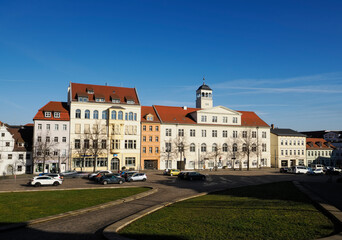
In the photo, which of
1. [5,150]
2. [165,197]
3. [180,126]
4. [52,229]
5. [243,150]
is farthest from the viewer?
[243,150]

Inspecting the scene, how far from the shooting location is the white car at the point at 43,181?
38.8 metres

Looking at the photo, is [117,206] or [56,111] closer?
[117,206]

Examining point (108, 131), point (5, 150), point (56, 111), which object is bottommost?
point (5, 150)

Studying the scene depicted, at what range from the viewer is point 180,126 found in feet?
235

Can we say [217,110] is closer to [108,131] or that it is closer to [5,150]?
[108,131]

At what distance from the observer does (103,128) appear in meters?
63.5

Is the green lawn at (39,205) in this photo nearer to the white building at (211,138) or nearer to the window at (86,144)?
the window at (86,144)

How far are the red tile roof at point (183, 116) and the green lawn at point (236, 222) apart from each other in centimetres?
4888

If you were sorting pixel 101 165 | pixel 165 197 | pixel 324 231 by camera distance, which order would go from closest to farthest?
pixel 324 231 → pixel 165 197 → pixel 101 165

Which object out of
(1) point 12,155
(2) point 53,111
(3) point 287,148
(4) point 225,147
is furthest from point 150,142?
(3) point 287,148

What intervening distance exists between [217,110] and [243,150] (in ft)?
39.8

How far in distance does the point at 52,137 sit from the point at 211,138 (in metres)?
36.5

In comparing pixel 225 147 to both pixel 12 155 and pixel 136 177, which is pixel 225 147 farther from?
pixel 12 155

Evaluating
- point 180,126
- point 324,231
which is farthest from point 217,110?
point 324,231
